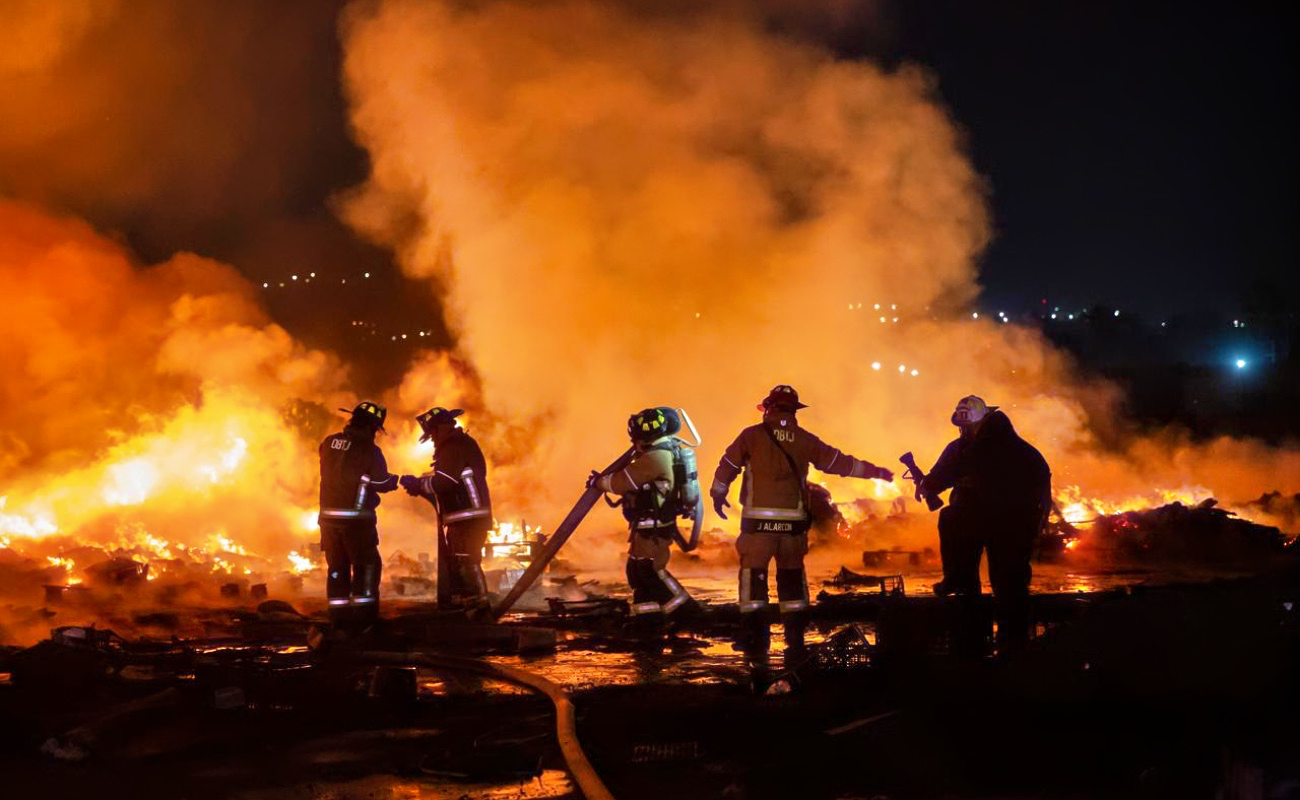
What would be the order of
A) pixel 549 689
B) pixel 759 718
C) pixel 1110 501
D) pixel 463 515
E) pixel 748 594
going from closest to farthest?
pixel 759 718 < pixel 549 689 < pixel 748 594 < pixel 463 515 < pixel 1110 501

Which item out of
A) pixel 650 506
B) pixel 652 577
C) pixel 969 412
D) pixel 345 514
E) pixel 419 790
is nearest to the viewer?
pixel 419 790

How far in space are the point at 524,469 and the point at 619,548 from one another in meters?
3.24

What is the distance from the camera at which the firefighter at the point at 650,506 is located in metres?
8.66

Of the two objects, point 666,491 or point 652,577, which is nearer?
point 666,491

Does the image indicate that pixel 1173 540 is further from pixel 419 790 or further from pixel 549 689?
pixel 419 790

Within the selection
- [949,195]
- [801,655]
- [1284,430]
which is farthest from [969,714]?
[1284,430]

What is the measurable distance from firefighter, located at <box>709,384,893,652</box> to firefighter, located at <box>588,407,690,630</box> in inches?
43.5

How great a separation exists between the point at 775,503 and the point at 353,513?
3962mm

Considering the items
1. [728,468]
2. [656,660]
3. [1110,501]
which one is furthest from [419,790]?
[1110,501]

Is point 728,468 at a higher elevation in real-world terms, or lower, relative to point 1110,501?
lower

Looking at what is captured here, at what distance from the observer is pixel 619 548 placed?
17.1 meters

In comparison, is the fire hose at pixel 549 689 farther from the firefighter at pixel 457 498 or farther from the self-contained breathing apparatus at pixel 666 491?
the firefighter at pixel 457 498

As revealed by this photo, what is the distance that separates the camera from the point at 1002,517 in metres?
7.07

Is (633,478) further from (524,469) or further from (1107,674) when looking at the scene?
(524,469)
